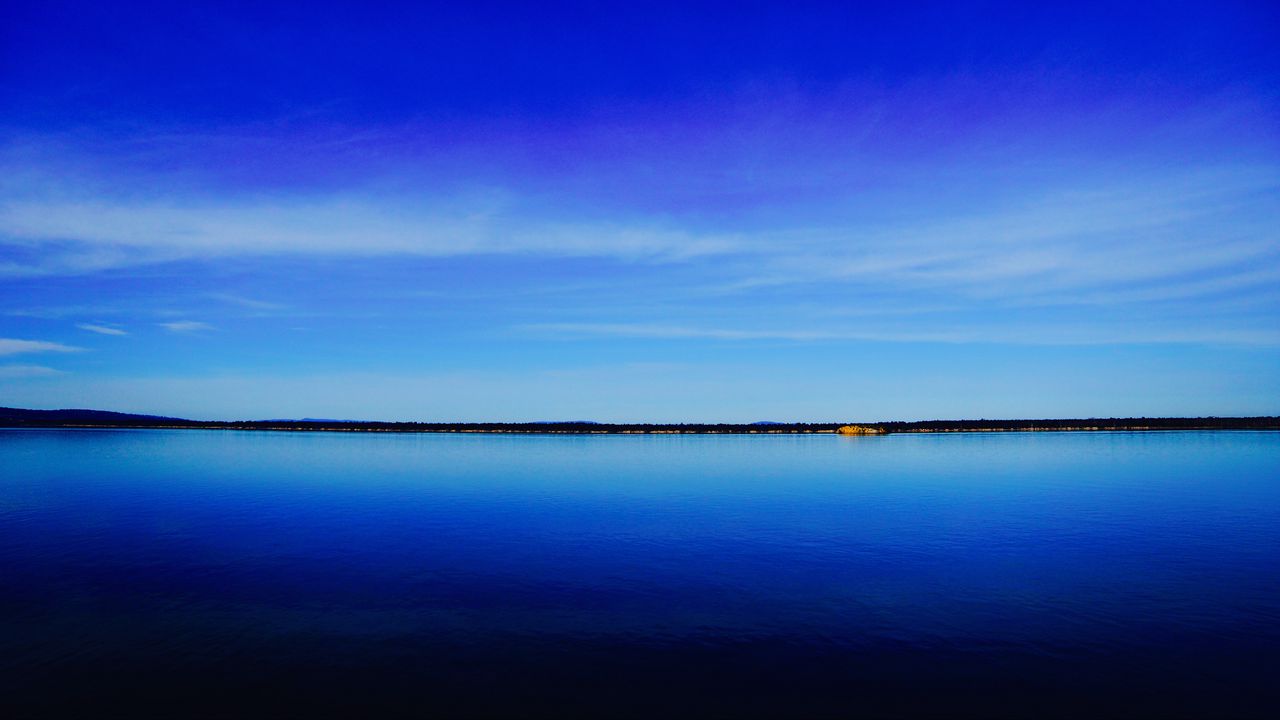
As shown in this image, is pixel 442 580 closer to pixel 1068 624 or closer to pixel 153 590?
pixel 153 590

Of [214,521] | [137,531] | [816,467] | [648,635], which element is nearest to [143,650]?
[648,635]

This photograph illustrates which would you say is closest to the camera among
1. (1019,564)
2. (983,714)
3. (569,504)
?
(983,714)

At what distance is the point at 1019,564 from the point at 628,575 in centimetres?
993

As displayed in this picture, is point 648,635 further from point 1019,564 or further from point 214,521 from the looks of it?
point 214,521

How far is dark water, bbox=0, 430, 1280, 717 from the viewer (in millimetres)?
9453

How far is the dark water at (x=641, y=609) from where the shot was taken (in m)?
9.45

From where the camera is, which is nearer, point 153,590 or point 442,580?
point 153,590

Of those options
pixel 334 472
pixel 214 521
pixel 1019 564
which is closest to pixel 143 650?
pixel 214 521

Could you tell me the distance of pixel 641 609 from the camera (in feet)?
44.0

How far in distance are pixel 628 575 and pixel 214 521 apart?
17.1 meters

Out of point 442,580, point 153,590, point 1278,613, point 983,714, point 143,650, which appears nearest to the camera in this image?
point 983,714

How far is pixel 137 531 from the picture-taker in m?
22.2

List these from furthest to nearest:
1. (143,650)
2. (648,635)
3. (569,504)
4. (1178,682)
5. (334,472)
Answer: (334,472) → (569,504) → (648,635) → (143,650) → (1178,682)

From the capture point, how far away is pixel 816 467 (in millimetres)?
52625
